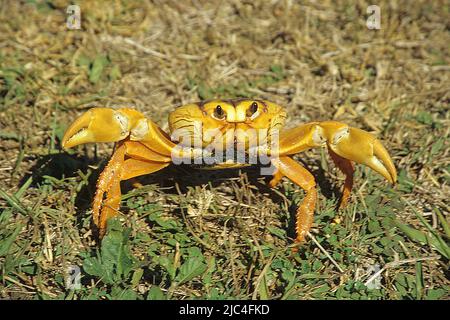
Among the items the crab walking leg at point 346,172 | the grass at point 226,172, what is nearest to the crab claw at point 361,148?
the crab walking leg at point 346,172

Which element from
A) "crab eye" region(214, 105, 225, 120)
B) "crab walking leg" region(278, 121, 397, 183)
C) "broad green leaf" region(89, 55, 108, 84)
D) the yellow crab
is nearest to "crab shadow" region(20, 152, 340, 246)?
the yellow crab

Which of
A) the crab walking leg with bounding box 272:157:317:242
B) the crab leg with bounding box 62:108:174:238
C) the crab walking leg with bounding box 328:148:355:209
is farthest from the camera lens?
the crab walking leg with bounding box 328:148:355:209

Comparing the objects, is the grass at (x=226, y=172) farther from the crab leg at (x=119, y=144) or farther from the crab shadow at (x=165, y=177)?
the crab leg at (x=119, y=144)

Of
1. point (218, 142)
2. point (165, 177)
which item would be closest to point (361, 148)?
point (218, 142)

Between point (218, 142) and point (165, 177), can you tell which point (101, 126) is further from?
point (165, 177)

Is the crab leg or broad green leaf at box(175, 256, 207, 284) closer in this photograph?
broad green leaf at box(175, 256, 207, 284)

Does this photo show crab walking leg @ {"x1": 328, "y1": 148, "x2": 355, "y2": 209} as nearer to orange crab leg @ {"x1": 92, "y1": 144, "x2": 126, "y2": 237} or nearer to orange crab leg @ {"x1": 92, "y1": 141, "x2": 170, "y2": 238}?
orange crab leg @ {"x1": 92, "y1": 141, "x2": 170, "y2": 238}

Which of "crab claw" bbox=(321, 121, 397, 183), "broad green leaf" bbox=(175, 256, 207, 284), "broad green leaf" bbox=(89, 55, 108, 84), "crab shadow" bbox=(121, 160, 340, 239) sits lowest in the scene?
"broad green leaf" bbox=(175, 256, 207, 284)

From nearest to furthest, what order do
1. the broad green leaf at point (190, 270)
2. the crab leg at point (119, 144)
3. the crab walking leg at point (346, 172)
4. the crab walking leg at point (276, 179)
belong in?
the broad green leaf at point (190, 270) → the crab leg at point (119, 144) → the crab walking leg at point (346, 172) → the crab walking leg at point (276, 179)
